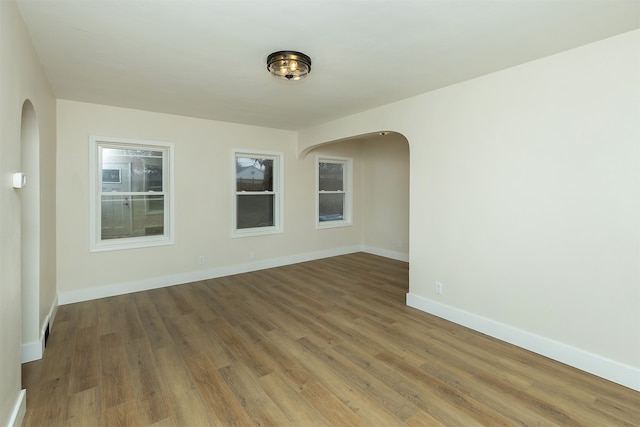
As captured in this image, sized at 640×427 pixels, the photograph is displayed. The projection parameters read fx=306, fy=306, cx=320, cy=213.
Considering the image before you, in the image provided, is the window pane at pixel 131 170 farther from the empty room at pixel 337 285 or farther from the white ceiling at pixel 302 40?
the white ceiling at pixel 302 40

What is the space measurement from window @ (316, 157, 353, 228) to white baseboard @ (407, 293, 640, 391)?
10.8 ft

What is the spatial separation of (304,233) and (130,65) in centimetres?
393

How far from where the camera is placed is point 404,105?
143 inches

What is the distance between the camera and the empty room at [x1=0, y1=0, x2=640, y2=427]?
1928 mm

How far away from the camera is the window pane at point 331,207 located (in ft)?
21.3

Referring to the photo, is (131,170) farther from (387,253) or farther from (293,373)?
(387,253)

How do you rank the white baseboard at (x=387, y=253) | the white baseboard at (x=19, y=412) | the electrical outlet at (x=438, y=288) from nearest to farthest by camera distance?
the white baseboard at (x=19, y=412) → the electrical outlet at (x=438, y=288) → the white baseboard at (x=387, y=253)

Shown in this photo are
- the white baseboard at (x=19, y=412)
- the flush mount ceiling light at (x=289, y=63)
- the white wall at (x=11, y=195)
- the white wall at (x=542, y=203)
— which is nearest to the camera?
the white wall at (x=11, y=195)

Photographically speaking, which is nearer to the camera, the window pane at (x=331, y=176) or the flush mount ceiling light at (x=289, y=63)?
the flush mount ceiling light at (x=289, y=63)

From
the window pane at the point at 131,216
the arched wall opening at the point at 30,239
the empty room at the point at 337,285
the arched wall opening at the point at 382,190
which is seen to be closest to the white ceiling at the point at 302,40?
the empty room at the point at 337,285

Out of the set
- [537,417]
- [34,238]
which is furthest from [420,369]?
[34,238]

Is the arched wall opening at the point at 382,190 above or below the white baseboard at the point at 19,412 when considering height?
above

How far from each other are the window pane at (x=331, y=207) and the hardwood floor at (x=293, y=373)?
3016 mm

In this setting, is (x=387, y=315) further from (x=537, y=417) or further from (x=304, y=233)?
(x=304, y=233)
